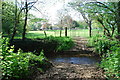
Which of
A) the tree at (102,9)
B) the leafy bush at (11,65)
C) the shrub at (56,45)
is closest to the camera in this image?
the leafy bush at (11,65)

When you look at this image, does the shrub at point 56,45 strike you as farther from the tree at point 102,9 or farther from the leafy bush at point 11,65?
the leafy bush at point 11,65

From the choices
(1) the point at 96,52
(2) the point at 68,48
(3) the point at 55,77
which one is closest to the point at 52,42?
(2) the point at 68,48

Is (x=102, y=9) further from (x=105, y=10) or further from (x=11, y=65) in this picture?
(x=11, y=65)

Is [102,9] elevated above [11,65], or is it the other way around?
[102,9]

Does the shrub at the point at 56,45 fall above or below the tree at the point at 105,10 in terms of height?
below

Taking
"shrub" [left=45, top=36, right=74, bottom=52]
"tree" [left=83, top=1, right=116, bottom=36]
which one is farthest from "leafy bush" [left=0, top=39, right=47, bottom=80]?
A: "shrub" [left=45, top=36, right=74, bottom=52]

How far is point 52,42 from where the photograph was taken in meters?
3.78

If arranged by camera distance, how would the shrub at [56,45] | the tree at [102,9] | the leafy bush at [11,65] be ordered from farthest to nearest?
the shrub at [56,45] < the tree at [102,9] < the leafy bush at [11,65]

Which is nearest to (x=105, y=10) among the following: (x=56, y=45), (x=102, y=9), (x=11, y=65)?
(x=102, y=9)

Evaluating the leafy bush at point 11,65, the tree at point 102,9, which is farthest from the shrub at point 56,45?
the leafy bush at point 11,65

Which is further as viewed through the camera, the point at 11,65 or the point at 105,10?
the point at 105,10

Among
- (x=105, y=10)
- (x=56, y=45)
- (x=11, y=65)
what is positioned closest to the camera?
(x=11, y=65)

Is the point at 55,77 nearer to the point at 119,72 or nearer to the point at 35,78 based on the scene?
the point at 35,78

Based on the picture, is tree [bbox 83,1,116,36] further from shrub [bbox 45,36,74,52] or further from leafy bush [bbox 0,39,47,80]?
leafy bush [bbox 0,39,47,80]
